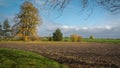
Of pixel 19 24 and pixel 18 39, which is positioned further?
pixel 18 39

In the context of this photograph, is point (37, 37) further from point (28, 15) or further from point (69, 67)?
point (69, 67)

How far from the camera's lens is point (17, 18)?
65.9 meters

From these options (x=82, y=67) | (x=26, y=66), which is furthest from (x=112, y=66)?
(x=26, y=66)

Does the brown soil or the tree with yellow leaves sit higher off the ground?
the tree with yellow leaves

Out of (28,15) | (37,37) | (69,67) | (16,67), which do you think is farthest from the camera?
(37,37)

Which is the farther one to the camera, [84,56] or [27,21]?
[27,21]

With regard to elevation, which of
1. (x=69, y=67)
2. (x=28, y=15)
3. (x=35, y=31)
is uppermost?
(x=28, y=15)

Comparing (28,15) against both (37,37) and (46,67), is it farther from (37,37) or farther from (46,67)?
(46,67)

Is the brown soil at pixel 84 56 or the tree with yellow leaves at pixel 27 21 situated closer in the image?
the brown soil at pixel 84 56

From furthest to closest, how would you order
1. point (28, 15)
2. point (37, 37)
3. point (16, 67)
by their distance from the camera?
1. point (37, 37)
2. point (28, 15)
3. point (16, 67)

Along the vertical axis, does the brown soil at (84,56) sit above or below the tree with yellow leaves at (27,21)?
below

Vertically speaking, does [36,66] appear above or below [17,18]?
below

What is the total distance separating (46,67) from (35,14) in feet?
172

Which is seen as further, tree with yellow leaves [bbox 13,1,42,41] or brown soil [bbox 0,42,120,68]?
tree with yellow leaves [bbox 13,1,42,41]
